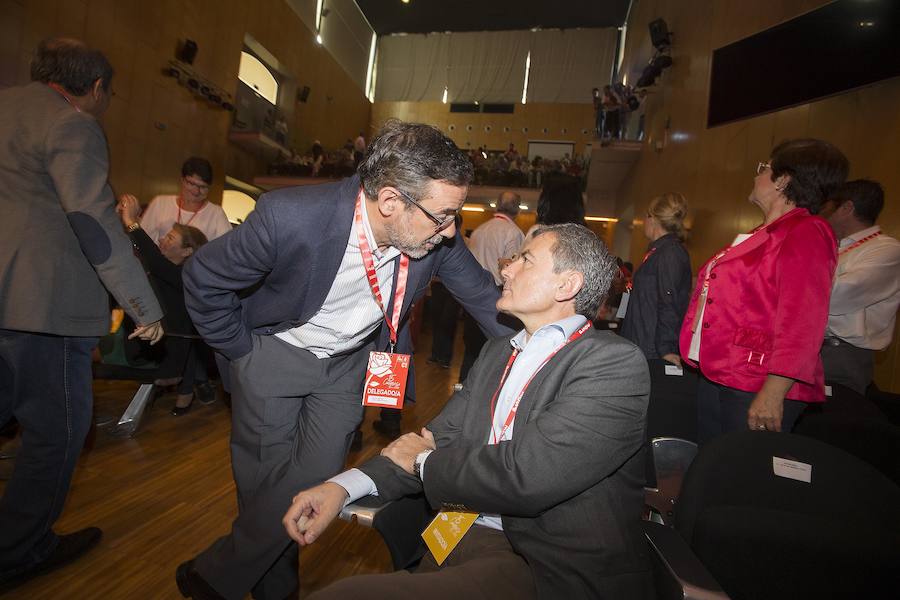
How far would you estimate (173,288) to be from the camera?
9.45ft

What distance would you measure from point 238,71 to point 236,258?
440 inches

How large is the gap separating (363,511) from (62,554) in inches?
57.0

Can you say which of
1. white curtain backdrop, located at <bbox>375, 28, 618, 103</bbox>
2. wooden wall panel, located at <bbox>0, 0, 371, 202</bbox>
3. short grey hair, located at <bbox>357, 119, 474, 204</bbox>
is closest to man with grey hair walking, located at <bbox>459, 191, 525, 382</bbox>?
short grey hair, located at <bbox>357, 119, 474, 204</bbox>

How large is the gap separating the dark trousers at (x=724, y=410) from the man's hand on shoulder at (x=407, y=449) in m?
1.02

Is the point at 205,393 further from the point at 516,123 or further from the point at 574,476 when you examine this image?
the point at 516,123

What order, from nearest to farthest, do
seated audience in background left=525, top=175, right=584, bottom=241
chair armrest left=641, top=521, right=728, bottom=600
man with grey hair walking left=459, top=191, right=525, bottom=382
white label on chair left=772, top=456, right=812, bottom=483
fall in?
chair armrest left=641, top=521, right=728, bottom=600
white label on chair left=772, top=456, right=812, bottom=483
seated audience in background left=525, top=175, right=584, bottom=241
man with grey hair walking left=459, top=191, right=525, bottom=382

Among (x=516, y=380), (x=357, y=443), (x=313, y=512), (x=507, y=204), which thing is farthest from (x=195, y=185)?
(x=516, y=380)

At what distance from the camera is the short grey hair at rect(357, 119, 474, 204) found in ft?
4.68

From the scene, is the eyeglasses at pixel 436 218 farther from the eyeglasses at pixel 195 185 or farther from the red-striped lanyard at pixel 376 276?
the eyeglasses at pixel 195 185

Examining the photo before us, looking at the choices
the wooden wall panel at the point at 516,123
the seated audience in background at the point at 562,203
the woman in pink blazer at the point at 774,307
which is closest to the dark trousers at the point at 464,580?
the woman in pink blazer at the point at 774,307

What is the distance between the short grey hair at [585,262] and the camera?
4.33 feet

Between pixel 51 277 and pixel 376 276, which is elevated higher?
pixel 376 276

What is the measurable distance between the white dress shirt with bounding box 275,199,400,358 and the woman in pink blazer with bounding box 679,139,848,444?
4.12ft

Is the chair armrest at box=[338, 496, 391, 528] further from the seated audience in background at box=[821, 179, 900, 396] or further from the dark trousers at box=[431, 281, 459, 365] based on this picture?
the dark trousers at box=[431, 281, 459, 365]
